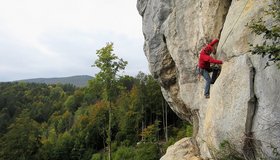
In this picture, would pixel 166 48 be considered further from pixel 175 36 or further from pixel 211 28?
pixel 211 28

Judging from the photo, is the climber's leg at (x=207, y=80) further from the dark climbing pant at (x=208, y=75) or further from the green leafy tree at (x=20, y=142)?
the green leafy tree at (x=20, y=142)

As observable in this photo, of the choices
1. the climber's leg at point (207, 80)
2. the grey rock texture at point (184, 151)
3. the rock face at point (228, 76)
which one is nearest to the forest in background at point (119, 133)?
the grey rock texture at point (184, 151)

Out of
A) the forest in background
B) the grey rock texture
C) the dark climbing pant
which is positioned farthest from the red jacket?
the forest in background

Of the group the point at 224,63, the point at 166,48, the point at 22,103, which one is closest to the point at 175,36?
the point at 166,48

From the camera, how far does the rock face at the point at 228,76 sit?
8.51 m

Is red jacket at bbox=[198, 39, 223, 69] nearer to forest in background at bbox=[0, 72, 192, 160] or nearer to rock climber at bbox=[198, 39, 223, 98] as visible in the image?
rock climber at bbox=[198, 39, 223, 98]

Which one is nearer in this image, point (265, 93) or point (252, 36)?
point (265, 93)

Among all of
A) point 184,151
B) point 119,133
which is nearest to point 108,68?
point 184,151

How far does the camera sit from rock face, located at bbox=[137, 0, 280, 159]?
335 inches

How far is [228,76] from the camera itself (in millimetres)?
10195

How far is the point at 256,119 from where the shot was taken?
888 centimetres

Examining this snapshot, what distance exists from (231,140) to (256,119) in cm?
133

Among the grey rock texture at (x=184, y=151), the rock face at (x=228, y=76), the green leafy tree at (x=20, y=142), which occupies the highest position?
the rock face at (x=228, y=76)

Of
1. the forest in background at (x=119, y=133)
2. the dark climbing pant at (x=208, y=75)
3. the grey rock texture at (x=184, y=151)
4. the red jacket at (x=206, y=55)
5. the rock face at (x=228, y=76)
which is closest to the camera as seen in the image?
the rock face at (x=228, y=76)
